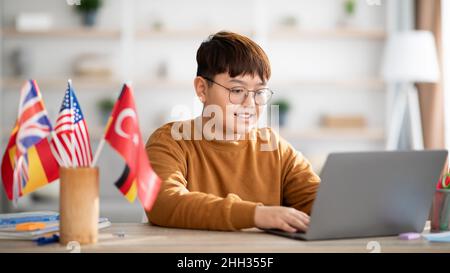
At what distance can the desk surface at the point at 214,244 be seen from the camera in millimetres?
1228

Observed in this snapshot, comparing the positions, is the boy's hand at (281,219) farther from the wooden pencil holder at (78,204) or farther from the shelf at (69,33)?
the shelf at (69,33)

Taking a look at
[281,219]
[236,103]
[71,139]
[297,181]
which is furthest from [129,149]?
[297,181]

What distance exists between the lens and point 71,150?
130 centimetres

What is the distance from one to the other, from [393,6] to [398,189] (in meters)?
4.53

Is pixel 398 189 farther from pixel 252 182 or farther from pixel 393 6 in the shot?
pixel 393 6

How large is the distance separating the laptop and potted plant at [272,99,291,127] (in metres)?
4.13

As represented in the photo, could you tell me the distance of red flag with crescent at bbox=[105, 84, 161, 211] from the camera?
126cm

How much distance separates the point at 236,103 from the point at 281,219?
0.50 metres

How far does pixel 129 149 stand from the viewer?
1264mm

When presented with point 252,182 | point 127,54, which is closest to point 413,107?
point 127,54

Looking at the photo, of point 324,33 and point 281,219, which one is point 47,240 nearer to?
point 281,219

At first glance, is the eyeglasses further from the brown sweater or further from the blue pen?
the blue pen

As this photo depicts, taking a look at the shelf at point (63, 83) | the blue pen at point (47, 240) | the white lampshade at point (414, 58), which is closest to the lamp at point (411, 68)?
the white lampshade at point (414, 58)

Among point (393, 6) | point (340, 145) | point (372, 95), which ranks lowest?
point (340, 145)
